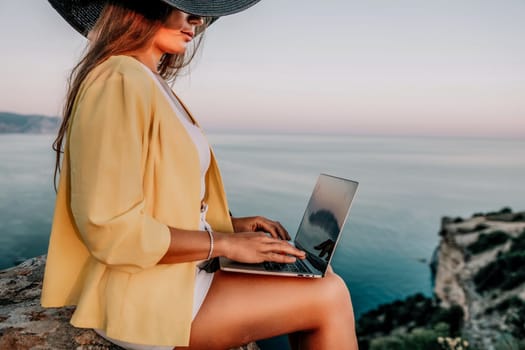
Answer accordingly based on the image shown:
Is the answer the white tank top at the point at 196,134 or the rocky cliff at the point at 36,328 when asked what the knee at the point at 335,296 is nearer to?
the white tank top at the point at 196,134

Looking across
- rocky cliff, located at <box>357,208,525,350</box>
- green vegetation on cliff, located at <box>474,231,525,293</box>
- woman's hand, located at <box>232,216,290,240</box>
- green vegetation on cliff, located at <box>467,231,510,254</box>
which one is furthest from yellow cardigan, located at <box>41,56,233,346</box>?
green vegetation on cliff, located at <box>467,231,510,254</box>

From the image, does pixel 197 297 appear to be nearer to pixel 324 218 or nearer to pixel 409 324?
pixel 324 218

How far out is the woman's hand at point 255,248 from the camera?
1337mm

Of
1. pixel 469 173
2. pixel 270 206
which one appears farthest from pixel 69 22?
pixel 469 173

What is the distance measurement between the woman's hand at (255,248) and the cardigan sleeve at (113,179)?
20cm

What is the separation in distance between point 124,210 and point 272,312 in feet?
1.76

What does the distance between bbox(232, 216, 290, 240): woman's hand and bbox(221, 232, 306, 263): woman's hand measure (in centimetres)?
47

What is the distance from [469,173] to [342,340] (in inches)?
2005

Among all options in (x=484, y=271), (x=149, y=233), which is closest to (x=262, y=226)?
(x=149, y=233)

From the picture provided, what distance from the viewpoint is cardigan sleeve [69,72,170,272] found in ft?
3.75

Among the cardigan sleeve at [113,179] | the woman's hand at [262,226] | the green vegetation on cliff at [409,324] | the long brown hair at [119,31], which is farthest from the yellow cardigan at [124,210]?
the green vegetation on cliff at [409,324]

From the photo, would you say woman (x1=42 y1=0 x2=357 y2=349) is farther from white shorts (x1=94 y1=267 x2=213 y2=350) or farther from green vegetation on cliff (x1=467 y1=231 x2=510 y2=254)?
green vegetation on cliff (x1=467 y1=231 x2=510 y2=254)

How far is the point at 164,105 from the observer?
130 cm

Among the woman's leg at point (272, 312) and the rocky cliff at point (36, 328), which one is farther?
the rocky cliff at point (36, 328)
